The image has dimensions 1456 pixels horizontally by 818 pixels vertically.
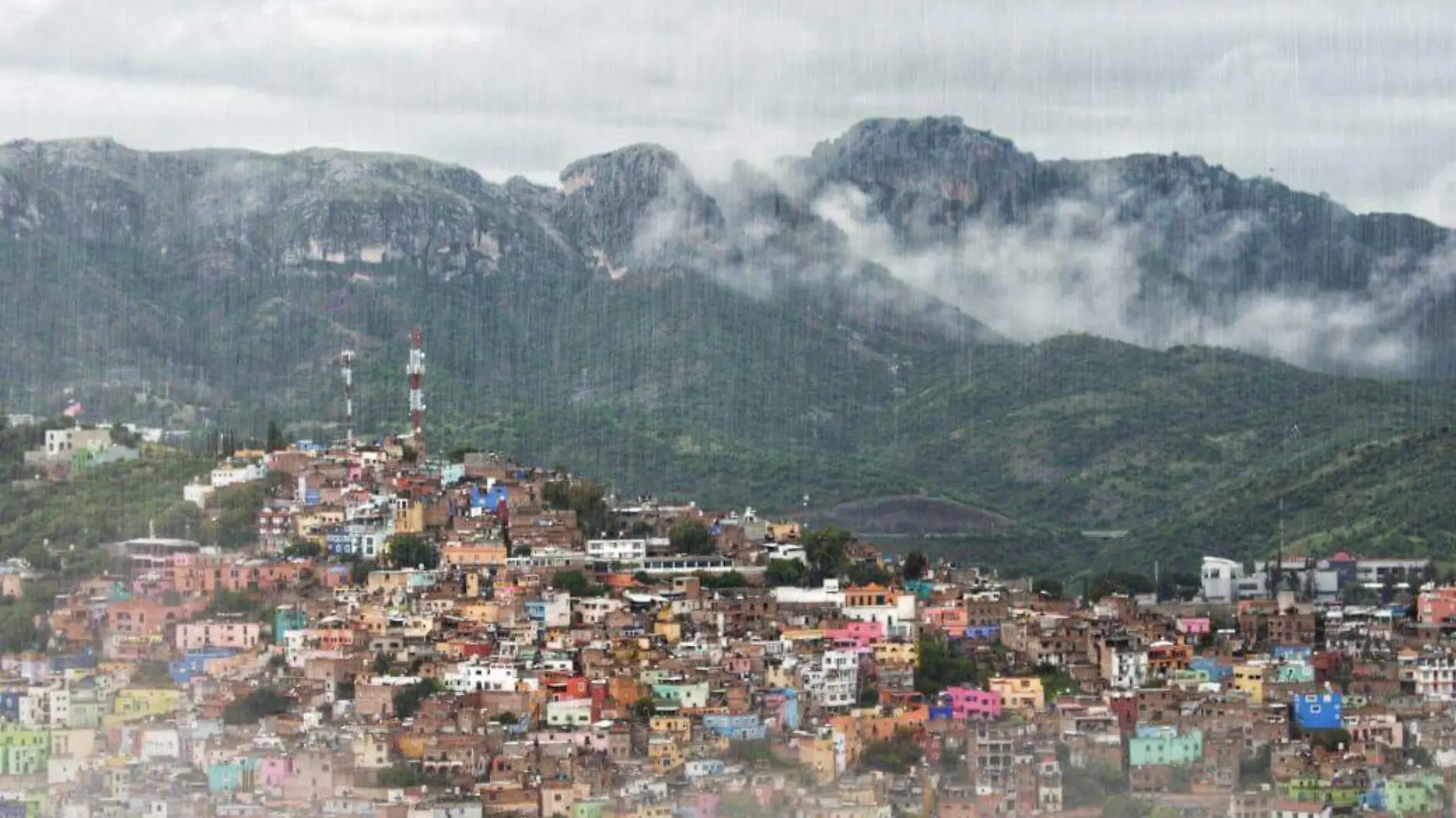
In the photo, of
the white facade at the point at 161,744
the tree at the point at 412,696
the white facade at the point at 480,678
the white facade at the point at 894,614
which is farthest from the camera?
the white facade at the point at 894,614

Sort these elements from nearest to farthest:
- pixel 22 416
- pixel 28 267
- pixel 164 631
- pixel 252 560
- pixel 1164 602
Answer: pixel 164 631 < pixel 252 560 < pixel 1164 602 < pixel 22 416 < pixel 28 267

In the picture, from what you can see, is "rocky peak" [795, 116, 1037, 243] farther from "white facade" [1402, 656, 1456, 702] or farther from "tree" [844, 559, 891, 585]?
"white facade" [1402, 656, 1456, 702]

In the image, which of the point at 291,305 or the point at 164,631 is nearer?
the point at 164,631

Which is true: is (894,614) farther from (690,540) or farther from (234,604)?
(234,604)

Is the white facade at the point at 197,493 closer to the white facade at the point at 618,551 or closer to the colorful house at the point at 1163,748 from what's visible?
the white facade at the point at 618,551

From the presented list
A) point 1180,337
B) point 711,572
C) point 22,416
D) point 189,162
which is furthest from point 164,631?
point 1180,337

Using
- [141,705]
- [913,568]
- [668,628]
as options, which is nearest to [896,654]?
[668,628]

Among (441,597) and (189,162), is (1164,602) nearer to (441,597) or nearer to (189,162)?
(441,597)

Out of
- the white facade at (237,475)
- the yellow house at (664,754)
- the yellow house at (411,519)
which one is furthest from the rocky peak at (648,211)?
the yellow house at (664,754)
